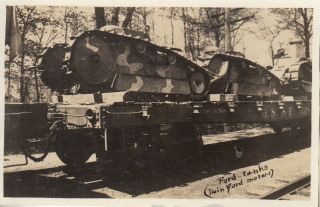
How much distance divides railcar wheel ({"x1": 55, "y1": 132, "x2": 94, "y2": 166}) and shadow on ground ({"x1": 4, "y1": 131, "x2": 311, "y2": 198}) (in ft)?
0.20

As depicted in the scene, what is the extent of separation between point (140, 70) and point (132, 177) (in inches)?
28.6

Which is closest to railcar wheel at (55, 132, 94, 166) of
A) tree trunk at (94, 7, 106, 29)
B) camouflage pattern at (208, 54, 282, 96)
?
tree trunk at (94, 7, 106, 29)

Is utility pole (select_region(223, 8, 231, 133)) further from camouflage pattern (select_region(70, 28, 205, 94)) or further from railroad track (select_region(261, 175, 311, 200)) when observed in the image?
railroad track (select_region(261, 175, 311, 200))

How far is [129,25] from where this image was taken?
3.29 meters

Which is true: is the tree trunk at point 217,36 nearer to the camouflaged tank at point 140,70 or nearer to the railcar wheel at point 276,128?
the camouflaged tank at point 140,70

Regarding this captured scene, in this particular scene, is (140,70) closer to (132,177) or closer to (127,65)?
(127,65)

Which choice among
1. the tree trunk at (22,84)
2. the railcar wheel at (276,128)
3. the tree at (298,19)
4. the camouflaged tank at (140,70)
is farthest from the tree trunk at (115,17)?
the railcar wheel at (276,128)

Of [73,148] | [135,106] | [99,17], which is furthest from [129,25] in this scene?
[73,148]

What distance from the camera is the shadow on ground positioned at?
10.4 feet

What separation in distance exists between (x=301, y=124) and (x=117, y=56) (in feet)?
4.51

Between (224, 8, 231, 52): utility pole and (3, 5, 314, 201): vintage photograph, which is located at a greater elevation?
(224, 8, 231, 52): utility pole

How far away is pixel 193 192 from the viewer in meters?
3.18

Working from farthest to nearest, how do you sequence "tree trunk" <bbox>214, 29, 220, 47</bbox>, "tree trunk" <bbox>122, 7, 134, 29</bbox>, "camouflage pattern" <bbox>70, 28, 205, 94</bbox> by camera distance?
"tree trunk" <bbox>214, 29, 220, 47</bbox>
"tree trunk" <bbox>122, 7, 134, 29</bbox>
"camouflage pattern" <bbox>70, 28, 205, 94</bbox>

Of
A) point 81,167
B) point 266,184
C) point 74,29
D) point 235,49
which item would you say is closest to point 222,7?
point 235,49
